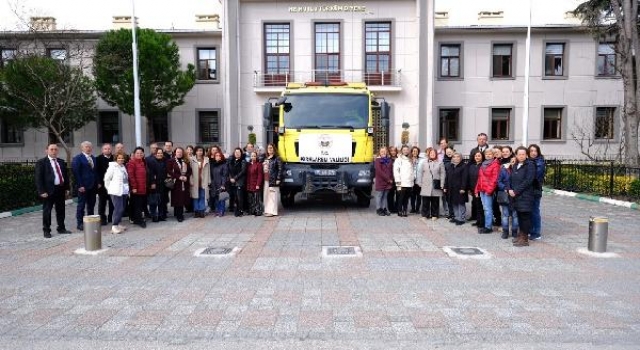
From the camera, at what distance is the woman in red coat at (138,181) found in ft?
32.0

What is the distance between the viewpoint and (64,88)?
19125 millimetres

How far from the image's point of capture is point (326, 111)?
11.8 metres

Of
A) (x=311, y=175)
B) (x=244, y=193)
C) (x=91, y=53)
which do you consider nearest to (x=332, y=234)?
(x=311, y=175)

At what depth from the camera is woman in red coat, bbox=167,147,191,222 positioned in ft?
34.8

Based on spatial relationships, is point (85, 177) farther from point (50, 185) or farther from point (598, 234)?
point (598, 234)

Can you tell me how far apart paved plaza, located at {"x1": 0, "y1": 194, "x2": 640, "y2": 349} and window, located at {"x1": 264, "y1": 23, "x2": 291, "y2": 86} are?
53.5ft

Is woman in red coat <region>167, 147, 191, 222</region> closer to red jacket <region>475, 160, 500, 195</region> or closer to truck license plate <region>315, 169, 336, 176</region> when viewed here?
truck license plate <region>315, 169, 336, 176</region>

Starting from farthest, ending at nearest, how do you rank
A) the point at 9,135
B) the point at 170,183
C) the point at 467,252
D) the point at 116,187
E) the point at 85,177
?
the point at 9,135
the point at 170,183
the point at 85,177
the point at 116,187
the point at 467,252

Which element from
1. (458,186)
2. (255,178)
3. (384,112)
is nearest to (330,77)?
(384,112)

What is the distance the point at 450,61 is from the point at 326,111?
16495mm

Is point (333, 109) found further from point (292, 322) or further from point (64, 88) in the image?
point (64, 88)

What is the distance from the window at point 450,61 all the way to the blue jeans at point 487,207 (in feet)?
59.8

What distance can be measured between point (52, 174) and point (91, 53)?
16.4 metres

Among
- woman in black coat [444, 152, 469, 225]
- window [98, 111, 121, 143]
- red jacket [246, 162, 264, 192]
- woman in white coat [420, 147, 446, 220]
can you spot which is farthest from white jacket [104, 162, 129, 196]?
window [98, 111, 121, 143]
